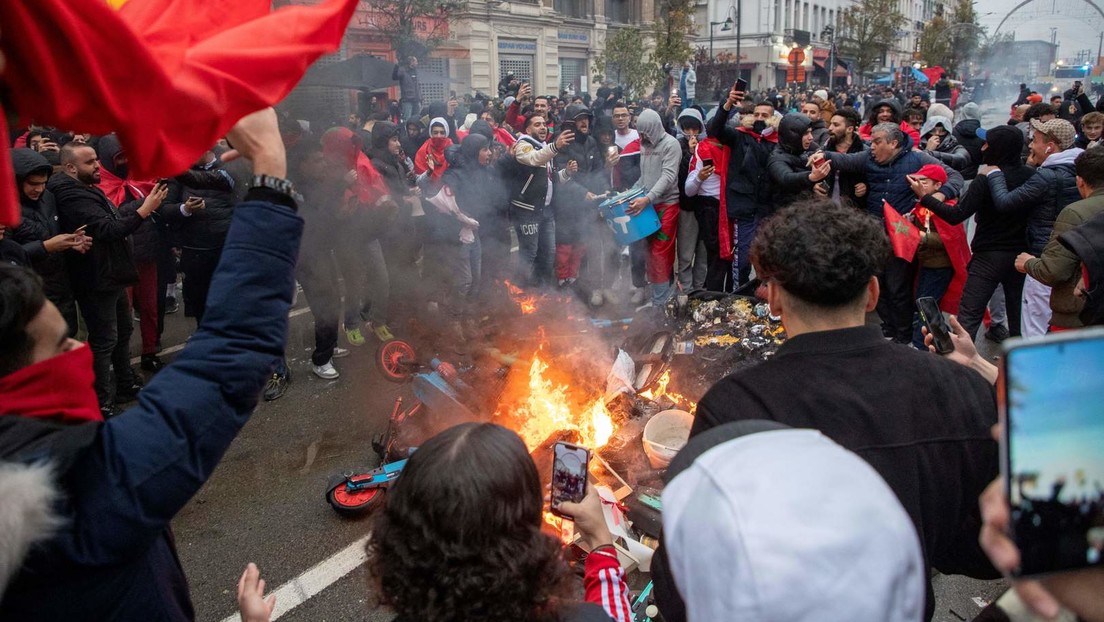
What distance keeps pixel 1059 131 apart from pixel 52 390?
23.1ft

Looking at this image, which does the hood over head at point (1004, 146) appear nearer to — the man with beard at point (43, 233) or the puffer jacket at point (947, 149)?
the puffer jacket at point (947, 149)

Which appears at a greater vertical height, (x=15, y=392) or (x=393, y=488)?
(x=15, y=392)

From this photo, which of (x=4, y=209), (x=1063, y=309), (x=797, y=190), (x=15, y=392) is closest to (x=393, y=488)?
(x=15, y=392)

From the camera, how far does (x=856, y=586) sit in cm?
101

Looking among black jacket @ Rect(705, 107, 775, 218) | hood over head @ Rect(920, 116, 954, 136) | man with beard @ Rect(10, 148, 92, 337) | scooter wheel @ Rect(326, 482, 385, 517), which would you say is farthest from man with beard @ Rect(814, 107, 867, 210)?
man with beard @ Rect(10, 148, 92, 337)

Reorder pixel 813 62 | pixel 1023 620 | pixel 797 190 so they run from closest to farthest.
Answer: pixel 1023 620, pixel 797 190, pixel 813 62

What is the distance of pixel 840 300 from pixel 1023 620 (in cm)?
93

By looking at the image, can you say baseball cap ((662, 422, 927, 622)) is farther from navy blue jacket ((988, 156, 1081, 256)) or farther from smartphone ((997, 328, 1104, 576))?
navy blue jacket ((988, 156, 1081, 256))

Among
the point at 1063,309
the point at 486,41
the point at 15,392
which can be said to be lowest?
the point at 1063,309

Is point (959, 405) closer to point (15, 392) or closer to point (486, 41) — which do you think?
point (15, 392)

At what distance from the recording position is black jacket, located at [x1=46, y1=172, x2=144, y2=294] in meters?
5.12

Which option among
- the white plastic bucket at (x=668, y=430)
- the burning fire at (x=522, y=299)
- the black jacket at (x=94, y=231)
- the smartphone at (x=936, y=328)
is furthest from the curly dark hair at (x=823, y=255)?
the black jacket at (x=94, y=231)

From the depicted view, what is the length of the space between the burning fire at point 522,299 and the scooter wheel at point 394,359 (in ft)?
3.70

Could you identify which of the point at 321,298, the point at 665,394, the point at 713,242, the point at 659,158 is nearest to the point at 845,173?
the point at 713,242
